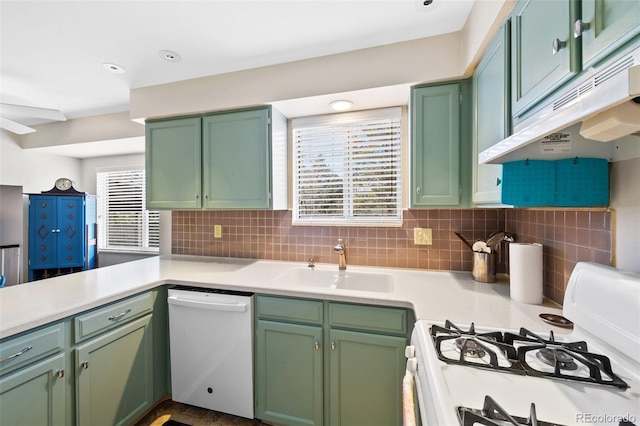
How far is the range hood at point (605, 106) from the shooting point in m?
0.40

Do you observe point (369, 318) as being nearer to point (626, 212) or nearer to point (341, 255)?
point (341, 255)

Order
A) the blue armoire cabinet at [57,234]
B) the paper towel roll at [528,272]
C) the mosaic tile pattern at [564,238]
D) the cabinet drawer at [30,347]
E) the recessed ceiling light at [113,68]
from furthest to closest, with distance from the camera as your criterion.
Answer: the blue armoire cabinet at [57,234] < the recessed ceiling light at [113,68] < the paper towel roll at [528,272] < the cabinet drawer at [30,347] < the mosaic tile pattern at [564,238]

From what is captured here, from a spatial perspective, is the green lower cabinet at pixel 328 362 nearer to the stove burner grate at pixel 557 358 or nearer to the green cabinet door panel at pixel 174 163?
the stove burner grate at pixel 557 358

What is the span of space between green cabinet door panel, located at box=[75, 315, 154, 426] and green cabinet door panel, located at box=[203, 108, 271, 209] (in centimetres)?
96

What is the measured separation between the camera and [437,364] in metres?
0.76

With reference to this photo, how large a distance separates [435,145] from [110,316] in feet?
6.96

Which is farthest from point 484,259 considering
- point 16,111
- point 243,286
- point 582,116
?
point 16,111

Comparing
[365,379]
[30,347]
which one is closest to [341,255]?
[365,379]

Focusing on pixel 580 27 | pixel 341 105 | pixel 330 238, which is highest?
pixel 341 105

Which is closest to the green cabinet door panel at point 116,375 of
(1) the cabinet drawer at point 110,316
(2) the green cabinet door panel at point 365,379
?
(1) the cabinet drawer at point 110,316

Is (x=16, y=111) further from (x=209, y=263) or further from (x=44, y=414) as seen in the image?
(x=44, y=414)

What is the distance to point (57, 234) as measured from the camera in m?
3.12

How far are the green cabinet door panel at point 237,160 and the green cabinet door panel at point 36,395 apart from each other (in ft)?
4.06
